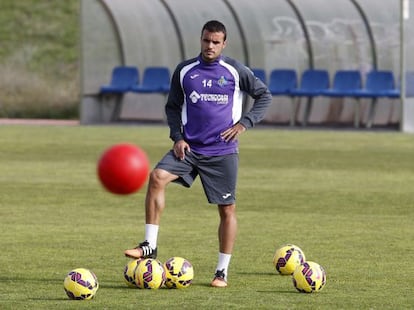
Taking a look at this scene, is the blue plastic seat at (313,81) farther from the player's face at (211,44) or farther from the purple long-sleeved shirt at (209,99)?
the player's face at (211,44)

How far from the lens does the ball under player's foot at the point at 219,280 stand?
10828mm

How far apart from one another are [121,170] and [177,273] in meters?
1.37

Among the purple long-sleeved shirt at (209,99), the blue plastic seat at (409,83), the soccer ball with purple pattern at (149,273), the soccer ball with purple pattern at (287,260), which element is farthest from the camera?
the blue plastic seat at (409,83)

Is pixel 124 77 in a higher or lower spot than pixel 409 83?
lower

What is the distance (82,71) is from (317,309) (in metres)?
27.8

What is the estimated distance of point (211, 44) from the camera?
1102 cm

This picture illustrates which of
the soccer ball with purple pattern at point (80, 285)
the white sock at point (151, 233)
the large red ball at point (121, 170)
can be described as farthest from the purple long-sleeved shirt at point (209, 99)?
the soccer ball with purple pattern at point (80, 285)

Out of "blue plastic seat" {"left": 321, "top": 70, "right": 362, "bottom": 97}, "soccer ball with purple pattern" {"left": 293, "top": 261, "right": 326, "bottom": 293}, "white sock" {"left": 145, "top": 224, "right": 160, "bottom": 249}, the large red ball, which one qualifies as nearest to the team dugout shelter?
"blue plastic seat" {"left": 321, "top": 70, "right": 362, "bottom": 97}

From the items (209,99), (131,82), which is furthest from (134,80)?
(209,99)

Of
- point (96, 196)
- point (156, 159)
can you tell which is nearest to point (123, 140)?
point (156, 159)

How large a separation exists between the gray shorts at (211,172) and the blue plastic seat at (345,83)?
77.6 ft

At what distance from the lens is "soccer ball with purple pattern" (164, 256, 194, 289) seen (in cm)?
1060

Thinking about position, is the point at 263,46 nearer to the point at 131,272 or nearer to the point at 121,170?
the point at 131,272

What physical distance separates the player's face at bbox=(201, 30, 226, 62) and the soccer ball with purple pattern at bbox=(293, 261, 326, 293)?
198 cm
